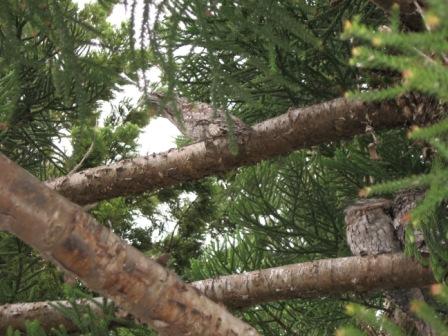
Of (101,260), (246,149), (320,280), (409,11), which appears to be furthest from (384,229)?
(101,260)

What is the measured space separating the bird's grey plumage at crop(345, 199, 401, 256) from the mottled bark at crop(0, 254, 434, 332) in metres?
0.06

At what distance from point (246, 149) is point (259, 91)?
0.49 metres

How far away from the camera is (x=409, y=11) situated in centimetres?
202

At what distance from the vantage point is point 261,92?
2861mm

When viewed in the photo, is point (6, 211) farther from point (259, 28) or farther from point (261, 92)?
point (261, 92)

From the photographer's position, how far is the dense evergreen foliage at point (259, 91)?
1.26m

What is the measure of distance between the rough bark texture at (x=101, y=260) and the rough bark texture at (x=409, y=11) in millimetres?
1057

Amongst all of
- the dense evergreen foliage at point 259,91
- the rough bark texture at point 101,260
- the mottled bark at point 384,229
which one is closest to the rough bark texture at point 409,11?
the dense evergreen foliage at point 259,91

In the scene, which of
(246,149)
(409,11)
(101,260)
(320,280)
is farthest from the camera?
(246,149)

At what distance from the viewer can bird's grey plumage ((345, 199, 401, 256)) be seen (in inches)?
89.1

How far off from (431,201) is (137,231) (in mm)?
5252

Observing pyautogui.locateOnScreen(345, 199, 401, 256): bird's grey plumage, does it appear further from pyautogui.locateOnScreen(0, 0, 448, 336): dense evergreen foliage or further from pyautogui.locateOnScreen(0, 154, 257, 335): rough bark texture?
pyautogui.locateOnScreen(0, 154, 257, 335): rough bark texture

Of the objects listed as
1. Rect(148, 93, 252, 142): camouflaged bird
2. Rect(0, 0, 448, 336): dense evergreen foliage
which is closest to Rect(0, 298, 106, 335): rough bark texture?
Rect(0, 0, 448, 336): dense evergreen foliage

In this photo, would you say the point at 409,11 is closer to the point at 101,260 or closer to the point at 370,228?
the point at 370,228
